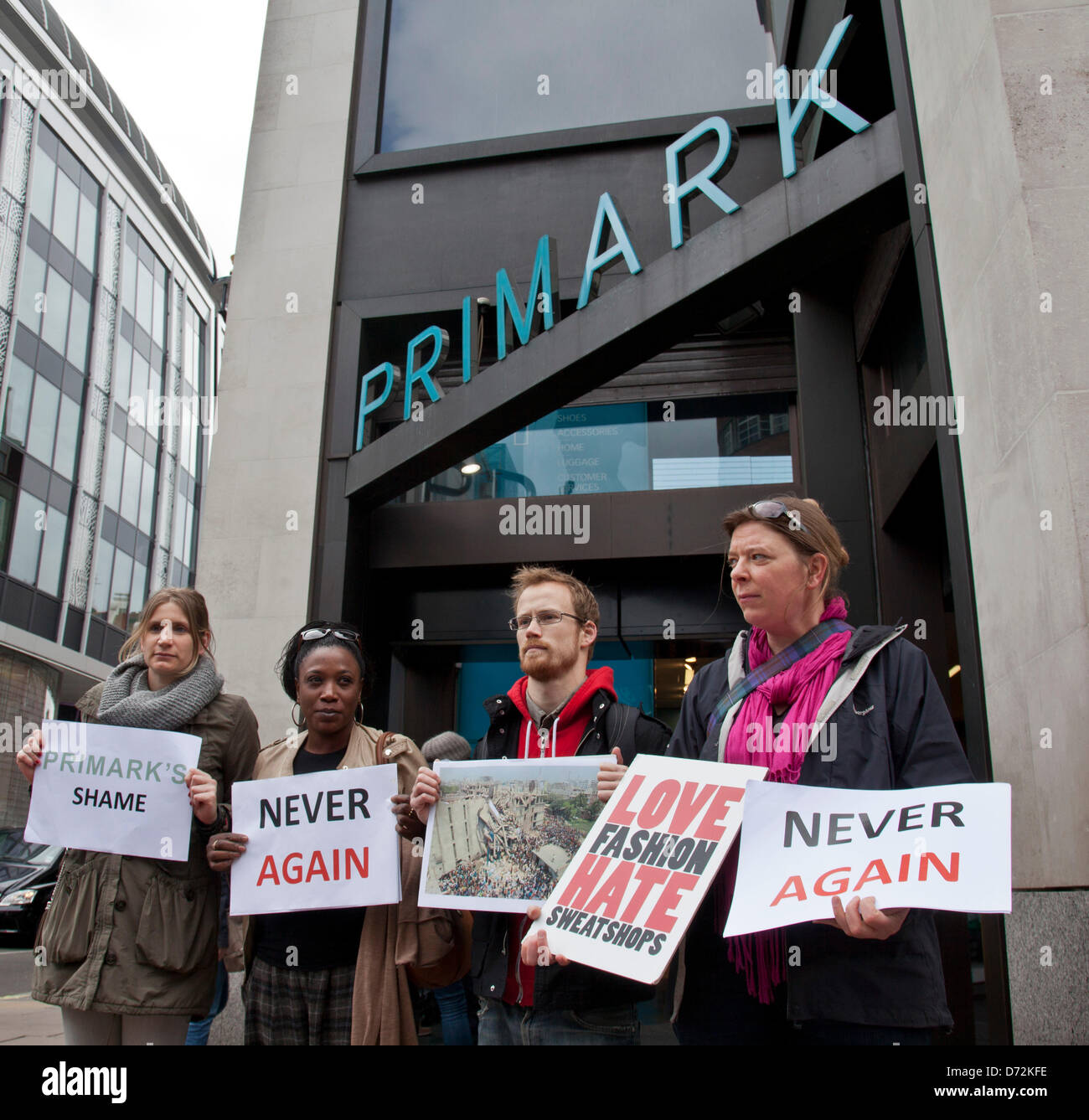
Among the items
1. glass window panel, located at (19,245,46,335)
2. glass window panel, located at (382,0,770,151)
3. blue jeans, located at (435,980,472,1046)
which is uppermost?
glass window panel, located at (19,245,46,335)

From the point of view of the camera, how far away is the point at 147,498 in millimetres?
37344

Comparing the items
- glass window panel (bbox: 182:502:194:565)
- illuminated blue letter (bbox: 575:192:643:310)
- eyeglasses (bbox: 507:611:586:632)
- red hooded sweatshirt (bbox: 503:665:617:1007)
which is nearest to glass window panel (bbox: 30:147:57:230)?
glass window panel (bbox: 182:502:194:565)

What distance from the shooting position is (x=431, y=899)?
315cm

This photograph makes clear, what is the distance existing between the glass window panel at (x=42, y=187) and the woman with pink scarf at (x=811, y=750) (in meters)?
32.4

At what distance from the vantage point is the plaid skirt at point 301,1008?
3.14 metres

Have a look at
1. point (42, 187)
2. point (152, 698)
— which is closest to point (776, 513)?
point (152, 698)

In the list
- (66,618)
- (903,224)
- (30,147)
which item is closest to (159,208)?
(30,147)

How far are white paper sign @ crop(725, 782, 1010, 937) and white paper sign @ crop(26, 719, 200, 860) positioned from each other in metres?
2.18

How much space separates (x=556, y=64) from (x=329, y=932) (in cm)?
1050

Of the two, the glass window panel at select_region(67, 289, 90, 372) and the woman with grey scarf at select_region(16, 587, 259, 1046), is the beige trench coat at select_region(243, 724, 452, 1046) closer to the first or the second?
the woman with grey scarf at select_region(16, 587, 259, 1046)

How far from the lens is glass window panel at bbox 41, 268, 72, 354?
29.3 metres
